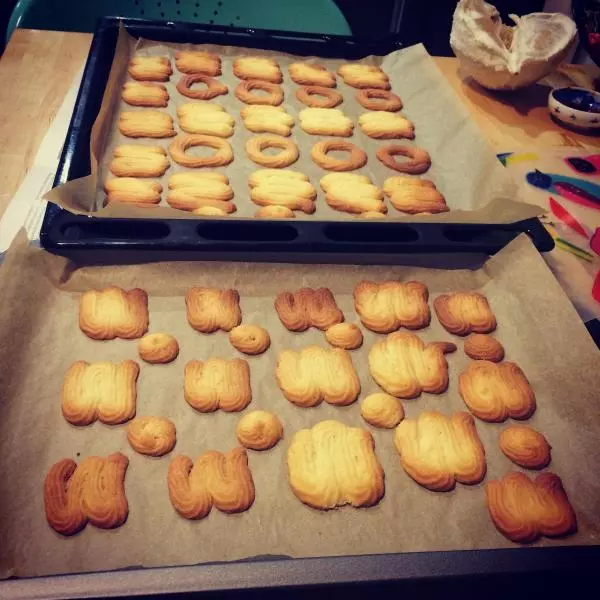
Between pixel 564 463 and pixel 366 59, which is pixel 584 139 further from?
pixel 564 463

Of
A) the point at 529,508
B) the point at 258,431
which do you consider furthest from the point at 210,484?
the point at 529,508

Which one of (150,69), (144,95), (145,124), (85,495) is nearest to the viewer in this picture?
(85,495)

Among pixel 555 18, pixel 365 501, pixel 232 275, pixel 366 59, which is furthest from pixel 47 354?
pixel 555 18

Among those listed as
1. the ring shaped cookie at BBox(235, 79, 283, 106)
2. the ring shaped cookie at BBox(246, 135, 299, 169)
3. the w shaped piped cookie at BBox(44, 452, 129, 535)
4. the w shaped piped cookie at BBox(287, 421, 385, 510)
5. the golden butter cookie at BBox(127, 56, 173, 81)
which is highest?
the golden butter cookie at BBox(127, 56, 173, 81)

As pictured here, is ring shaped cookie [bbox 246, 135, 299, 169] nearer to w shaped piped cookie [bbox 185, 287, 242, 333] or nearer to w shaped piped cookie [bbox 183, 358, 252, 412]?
w shaped piped cookie [bbox 185, 287, 242, 333]

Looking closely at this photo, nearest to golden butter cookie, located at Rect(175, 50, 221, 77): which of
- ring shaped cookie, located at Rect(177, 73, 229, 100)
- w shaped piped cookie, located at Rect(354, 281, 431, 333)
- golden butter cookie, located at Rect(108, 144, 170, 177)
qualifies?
ring shaped cookie, located at Rect(177, 73, 229, 100)

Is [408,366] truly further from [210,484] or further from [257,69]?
[257,69]

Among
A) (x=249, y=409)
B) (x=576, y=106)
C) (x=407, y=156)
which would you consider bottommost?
(x=249, y=409)
